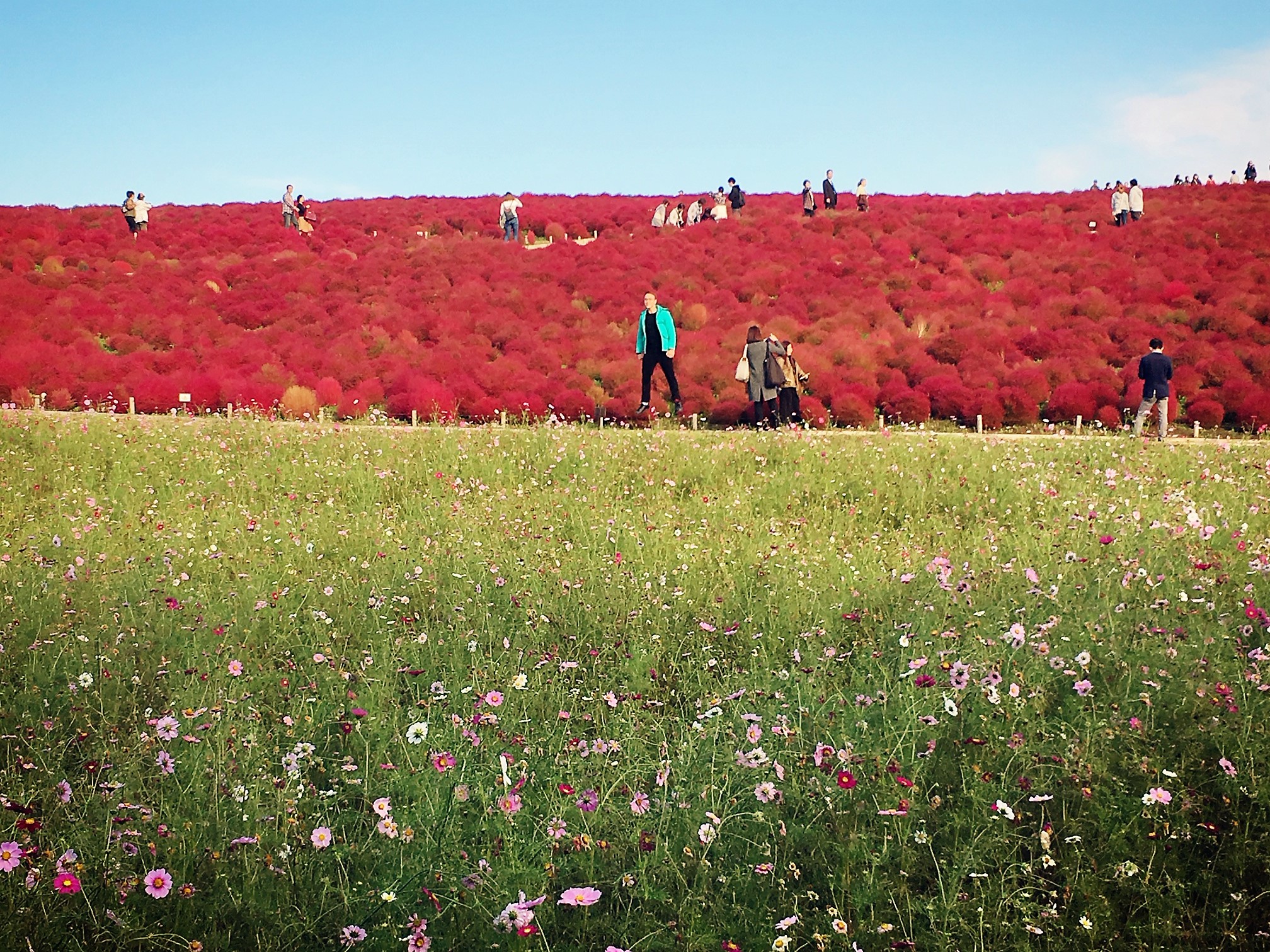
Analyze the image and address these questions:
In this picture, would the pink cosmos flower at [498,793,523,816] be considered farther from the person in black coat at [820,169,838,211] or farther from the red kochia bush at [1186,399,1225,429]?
the person in black coat at [820,169,838,211]

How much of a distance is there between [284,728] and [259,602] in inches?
→ 62.1

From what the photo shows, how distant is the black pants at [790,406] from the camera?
Result: 16.0 meters

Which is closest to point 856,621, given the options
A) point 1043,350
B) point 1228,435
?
point 1228,435

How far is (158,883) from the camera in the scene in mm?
3326

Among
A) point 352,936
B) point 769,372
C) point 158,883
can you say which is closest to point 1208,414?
point 769,372

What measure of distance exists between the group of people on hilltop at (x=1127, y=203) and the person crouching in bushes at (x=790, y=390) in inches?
704

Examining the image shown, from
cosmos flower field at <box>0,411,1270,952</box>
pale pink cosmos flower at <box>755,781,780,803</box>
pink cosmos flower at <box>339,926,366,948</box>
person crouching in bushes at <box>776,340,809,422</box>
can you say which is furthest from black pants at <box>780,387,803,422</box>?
pink cosmos flower at <box>339,926,366,948</box>

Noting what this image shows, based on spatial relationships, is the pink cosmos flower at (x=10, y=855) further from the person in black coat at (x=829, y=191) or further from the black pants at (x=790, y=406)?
the person in black coat at (x=829, y=191)

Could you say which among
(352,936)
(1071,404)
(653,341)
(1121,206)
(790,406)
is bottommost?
(352,936)

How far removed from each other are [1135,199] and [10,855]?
32.5m

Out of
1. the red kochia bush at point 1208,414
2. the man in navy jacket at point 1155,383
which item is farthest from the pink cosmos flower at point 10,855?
the red kochia bush at point 1208,414

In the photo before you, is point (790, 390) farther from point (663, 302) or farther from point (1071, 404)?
point (663, 302)

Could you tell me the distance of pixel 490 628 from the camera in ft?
21.0

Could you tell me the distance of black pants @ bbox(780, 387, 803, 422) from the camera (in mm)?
15969
